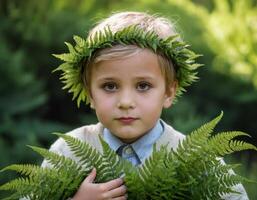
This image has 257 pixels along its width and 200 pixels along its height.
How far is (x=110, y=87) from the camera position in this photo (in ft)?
11.4

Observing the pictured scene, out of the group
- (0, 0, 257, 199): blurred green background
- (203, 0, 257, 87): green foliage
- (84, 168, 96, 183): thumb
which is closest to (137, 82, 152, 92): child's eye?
(84, 168, 96, 183): thumb

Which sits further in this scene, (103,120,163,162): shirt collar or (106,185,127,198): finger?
(103,120,163,162): shirt collar

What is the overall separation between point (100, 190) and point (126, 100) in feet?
1.52

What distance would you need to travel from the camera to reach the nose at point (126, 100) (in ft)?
11.1

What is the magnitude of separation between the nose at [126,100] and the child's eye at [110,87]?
0.05 m

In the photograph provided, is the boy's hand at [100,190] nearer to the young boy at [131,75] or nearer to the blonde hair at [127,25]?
the young boy at [131,75]

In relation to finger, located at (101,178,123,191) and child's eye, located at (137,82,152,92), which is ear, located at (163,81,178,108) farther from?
finger, located at (101,178,123,191)

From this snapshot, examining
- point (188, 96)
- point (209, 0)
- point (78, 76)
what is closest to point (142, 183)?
point (78, 76)

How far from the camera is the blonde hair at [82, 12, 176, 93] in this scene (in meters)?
3.45

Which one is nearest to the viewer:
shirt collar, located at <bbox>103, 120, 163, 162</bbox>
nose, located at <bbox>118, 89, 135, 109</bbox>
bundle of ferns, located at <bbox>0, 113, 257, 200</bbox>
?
bundle of ferns, located at <bbox>0, 113, 257, 200</bbox>

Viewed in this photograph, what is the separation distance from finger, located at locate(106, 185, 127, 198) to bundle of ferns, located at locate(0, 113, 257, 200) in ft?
0.07

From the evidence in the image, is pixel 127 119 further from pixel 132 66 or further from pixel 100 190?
pixel 100 190

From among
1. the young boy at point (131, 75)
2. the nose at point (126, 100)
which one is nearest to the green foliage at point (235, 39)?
the young boy at point (131, 75)

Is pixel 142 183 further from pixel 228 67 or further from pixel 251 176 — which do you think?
pixel 228 67
